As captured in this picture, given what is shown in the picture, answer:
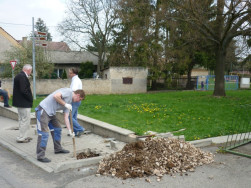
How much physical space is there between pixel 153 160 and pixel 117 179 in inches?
31.2

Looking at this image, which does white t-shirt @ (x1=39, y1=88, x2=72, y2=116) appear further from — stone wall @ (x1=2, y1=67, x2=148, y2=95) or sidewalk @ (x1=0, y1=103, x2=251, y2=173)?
stone wall @ (x1=2, y1=67, x2=148, y2=95)

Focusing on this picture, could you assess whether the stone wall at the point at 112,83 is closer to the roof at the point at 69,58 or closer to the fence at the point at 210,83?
the fence at the point at 210,83

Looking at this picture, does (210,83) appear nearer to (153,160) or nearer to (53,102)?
(153,160)

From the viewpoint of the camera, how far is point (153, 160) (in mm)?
4977

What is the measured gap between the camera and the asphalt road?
4441mm

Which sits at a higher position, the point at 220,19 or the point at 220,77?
the point at 220,19

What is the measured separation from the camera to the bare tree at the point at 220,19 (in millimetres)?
14091

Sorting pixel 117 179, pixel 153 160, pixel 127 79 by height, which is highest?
pixel 127 79

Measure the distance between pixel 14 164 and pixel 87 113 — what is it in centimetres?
536

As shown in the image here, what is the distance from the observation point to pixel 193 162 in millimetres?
5211

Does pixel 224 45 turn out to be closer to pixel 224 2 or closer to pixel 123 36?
pixel 224 2

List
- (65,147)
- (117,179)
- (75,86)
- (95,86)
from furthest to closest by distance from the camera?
(95,86), (75,86), (65,147), (117,179)

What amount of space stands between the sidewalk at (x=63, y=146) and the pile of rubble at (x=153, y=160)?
1.97 ft

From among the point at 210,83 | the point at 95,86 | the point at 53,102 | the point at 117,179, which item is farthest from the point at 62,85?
the point at 117,179
